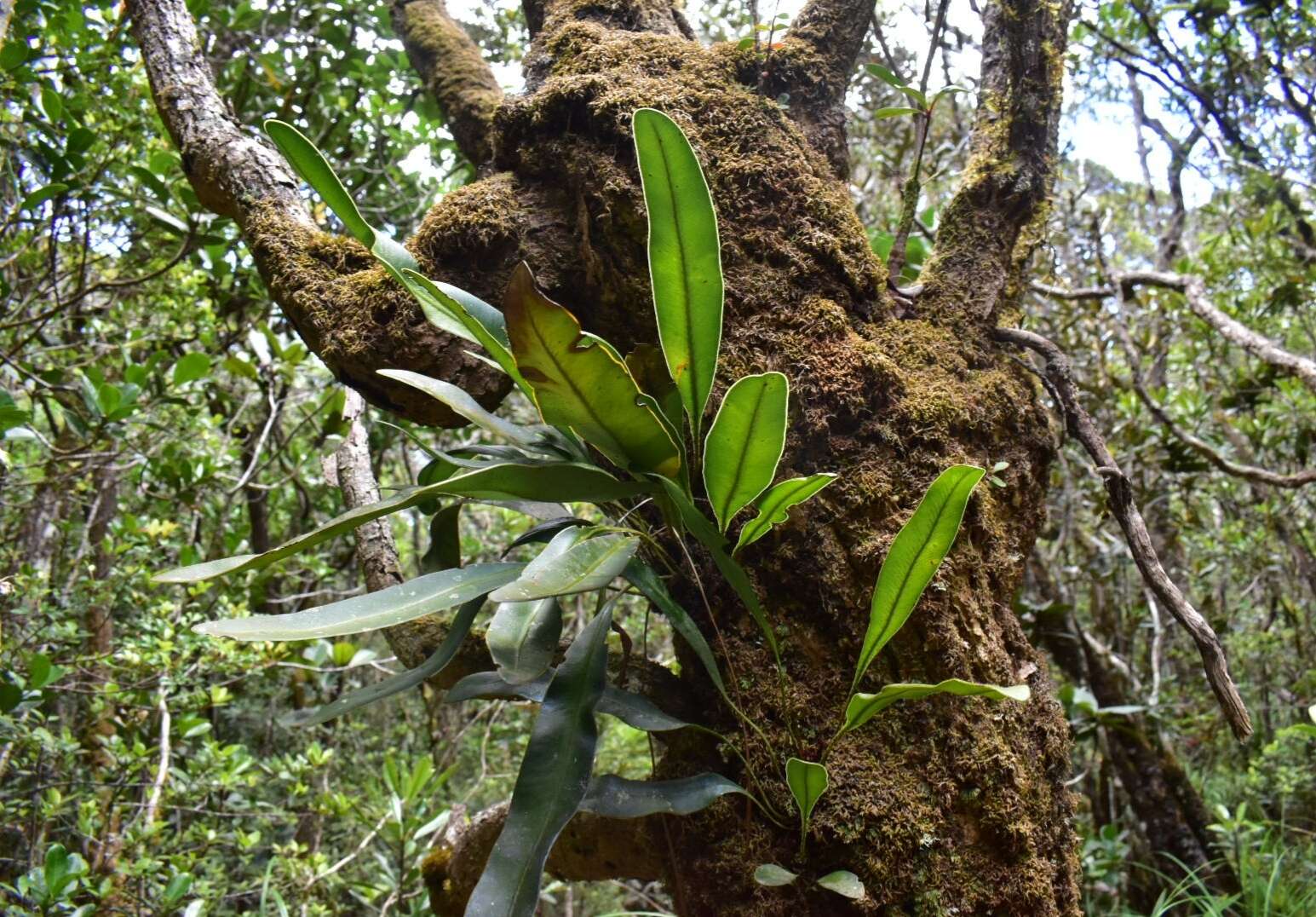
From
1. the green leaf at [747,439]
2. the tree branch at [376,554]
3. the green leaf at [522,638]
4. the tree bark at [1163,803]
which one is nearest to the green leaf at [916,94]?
the green leaf at [747,439]

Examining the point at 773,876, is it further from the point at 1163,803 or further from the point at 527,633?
the point at 1163,803

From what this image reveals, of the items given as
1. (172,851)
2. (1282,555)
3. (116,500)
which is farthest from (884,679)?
(1282,555)

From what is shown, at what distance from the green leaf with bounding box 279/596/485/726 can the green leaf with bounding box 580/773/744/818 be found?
22 cm

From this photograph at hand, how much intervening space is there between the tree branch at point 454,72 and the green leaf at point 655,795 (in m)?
1.20

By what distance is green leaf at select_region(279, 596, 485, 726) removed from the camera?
91cm

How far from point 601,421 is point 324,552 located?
2363mm

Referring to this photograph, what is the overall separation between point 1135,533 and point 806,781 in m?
0.52

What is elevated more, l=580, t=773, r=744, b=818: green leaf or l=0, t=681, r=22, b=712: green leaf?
l=580, t=773, r=744, b=818: green leaf

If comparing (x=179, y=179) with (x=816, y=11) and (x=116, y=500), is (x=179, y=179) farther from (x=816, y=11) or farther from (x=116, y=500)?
(x=816, y=11)

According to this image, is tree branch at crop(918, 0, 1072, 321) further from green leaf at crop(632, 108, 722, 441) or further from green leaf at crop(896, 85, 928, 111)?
green leaf at crop(632, 108, 722, 441)

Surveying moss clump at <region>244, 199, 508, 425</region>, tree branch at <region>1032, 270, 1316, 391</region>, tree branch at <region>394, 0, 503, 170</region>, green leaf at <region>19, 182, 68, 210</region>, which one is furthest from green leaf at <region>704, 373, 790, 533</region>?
green leaf at <region>19, 182, 68, 210</region>

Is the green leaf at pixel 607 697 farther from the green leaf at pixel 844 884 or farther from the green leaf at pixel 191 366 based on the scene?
the green leaf at pixel 191 366

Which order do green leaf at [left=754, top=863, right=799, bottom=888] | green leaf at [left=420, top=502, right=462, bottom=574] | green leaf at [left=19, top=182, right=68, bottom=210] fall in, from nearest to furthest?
green leaf at [left=754, top=863, right=799, bottom=888], green leaf at [left=420, top=502, right=462, bottom=574], green leaf at [left=19, top=182, right=68, bottom=210]

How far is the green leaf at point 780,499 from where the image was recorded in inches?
29.4
